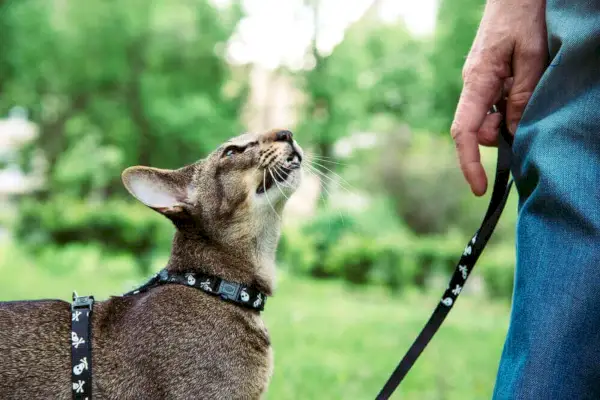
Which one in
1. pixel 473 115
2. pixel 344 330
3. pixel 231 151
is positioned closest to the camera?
pixel 473 115

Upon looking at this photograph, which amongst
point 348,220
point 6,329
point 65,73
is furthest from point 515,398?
point 65,73

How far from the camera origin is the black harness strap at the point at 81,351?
7.12 ft

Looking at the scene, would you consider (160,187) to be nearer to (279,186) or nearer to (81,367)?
(279,186)

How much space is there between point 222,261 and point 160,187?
34 centimetres

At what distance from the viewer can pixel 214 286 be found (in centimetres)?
249

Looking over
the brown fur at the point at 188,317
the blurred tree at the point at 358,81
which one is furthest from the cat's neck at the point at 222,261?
the blurred tree at the point at 358,81

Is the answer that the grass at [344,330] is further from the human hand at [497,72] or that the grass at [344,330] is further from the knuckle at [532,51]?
the knuckle at [532,51]

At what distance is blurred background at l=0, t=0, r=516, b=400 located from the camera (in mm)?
12312

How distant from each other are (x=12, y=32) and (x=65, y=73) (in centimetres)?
740

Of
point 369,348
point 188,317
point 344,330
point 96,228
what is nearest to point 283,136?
point 188,317

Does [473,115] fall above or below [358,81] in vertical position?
below

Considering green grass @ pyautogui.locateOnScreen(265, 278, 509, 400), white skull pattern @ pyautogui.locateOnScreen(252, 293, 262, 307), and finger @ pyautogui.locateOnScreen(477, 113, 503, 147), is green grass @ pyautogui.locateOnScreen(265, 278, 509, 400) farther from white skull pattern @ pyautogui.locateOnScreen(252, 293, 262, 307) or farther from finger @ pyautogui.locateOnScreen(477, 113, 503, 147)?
finger @ pyautogui.locateOnScreen(477, 113, 503, 147)

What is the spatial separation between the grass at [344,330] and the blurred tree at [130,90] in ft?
13.5

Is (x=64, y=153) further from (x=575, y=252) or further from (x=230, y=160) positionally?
(x=575, y=252)
